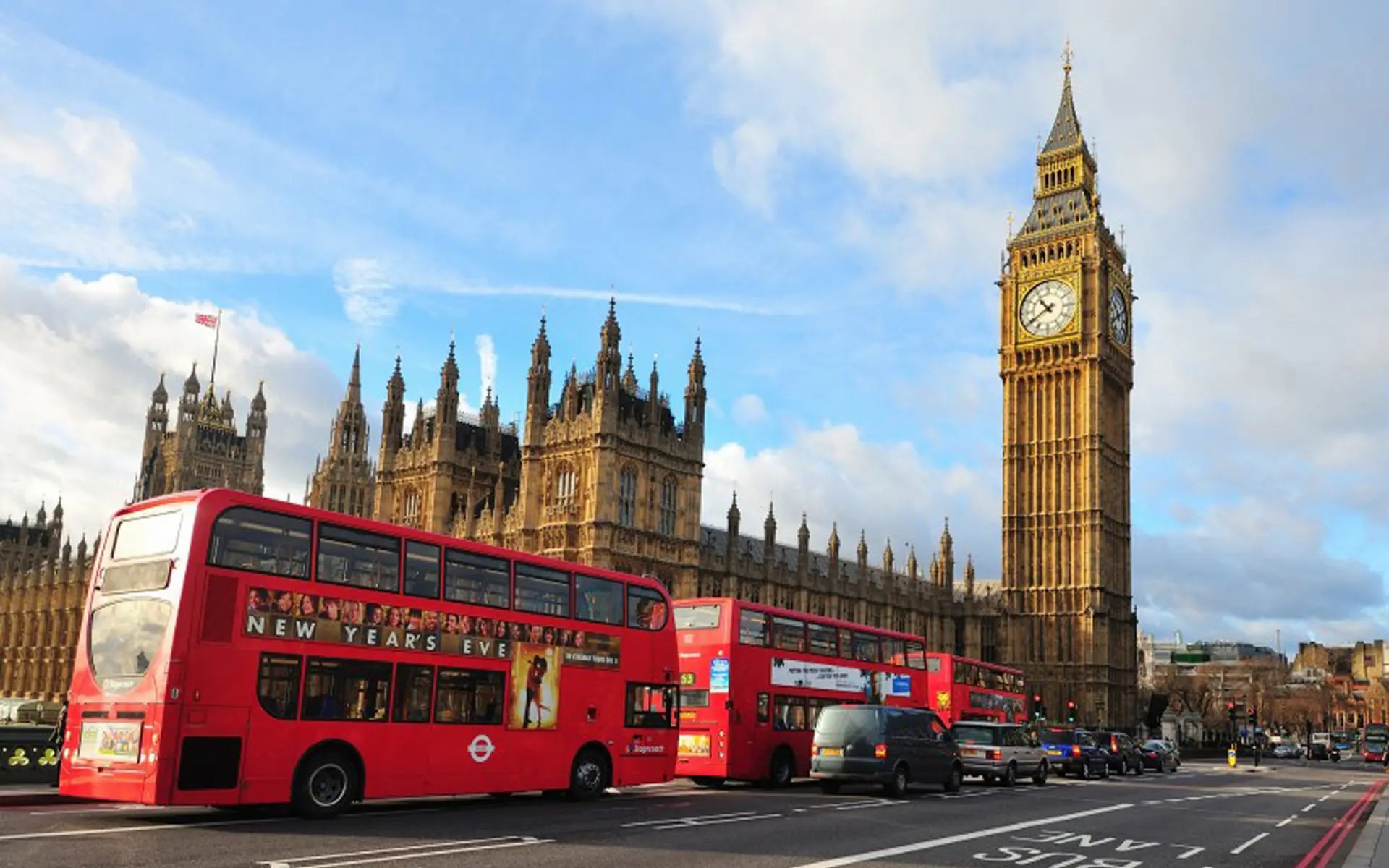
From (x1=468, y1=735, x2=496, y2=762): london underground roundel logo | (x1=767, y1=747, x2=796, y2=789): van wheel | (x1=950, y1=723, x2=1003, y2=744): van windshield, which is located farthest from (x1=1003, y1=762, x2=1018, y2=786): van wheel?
(x1=468, y1=735, x2=496, y2=762): london underground roundel logo

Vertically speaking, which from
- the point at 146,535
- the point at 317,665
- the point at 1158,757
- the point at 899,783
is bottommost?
the point at 1158,757

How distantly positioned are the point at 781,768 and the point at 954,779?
423cm

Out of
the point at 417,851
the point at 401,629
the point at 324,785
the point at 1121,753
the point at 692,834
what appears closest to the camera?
the point at 417,851

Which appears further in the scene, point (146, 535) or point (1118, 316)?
point (1118, 316)

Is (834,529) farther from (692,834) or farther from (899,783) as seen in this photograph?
(692,834)

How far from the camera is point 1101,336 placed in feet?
295

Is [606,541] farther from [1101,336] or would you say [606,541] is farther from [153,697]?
[1101,336]

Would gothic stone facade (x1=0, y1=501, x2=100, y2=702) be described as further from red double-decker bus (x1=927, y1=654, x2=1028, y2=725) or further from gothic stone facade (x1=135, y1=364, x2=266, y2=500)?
red double-decker bus (x1=927, y1=654, x2=1028, y2=725)

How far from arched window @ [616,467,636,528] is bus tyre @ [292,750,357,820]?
39.7m

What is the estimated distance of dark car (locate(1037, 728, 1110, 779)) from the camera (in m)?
40.1

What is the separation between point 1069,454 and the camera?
9100 centimetres

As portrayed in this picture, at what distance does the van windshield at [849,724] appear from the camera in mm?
25016

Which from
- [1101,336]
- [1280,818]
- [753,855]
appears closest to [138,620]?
[753,855]

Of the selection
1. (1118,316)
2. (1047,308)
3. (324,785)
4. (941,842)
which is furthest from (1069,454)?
(324,785)
